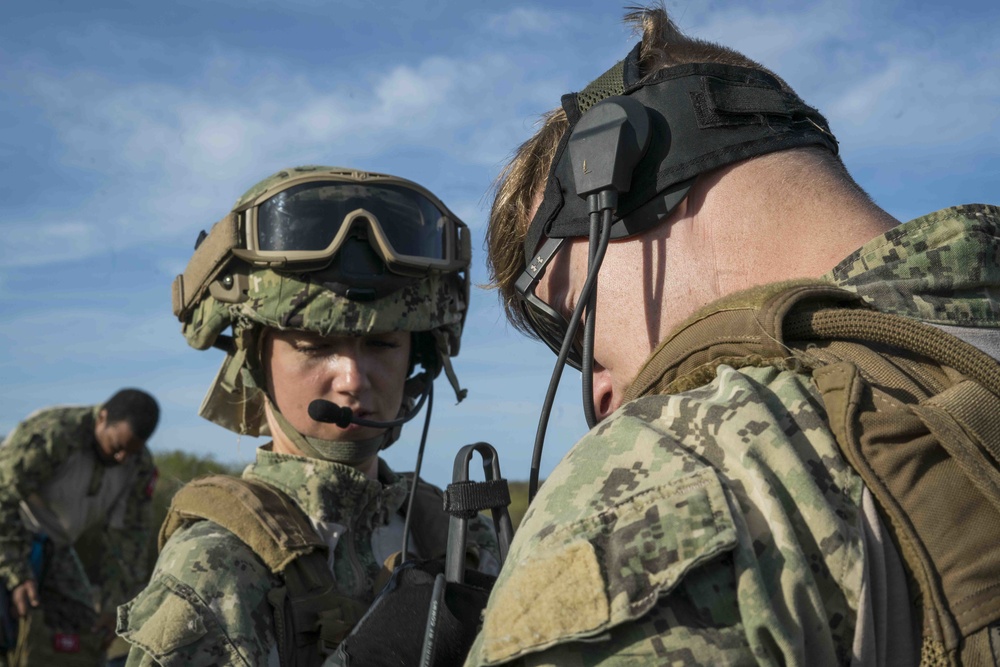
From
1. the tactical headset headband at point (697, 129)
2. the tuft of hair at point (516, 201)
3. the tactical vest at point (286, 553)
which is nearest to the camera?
the tactical headset headband at point (697, 129)

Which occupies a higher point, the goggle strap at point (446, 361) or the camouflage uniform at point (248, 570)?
the goggle strap at point (446, 361)

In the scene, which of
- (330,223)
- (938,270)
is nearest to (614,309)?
(938,270)

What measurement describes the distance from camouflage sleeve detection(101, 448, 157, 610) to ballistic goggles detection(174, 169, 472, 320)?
5.05 metres

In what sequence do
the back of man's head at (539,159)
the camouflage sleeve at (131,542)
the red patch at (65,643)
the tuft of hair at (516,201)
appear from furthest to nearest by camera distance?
the camouflage sleeve at (131,542), the red patch at (65,643), the tuft of hair at (516,201), the back of man's head at (539,159)

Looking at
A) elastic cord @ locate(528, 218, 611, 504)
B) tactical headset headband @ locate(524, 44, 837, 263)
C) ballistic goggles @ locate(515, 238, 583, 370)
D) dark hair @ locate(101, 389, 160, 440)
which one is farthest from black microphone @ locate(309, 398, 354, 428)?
dark hair @ locate(101, 389, 160, 440)

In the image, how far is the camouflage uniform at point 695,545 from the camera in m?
1.06

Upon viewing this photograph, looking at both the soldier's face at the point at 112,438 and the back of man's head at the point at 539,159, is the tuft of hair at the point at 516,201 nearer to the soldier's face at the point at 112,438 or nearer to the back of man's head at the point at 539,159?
the back of man's head at the point at 539,159

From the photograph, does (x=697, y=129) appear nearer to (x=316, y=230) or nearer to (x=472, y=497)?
(x=472, y=497)

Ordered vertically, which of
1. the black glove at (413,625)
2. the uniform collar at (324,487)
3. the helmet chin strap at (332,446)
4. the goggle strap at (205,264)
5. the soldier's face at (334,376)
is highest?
the goggle strap at (205,264)

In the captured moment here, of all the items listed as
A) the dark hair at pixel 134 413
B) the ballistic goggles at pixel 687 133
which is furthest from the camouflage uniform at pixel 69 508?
the ballistic goggles at pixel 687 133

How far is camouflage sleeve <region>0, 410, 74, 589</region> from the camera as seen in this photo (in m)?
6.69

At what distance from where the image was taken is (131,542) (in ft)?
25.7

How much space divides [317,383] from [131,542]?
221 inches

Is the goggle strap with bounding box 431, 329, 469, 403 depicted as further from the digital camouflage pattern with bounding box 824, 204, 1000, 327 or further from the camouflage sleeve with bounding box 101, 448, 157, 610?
the camouflage sleeve with bounding box 101, 448, 157, 610
